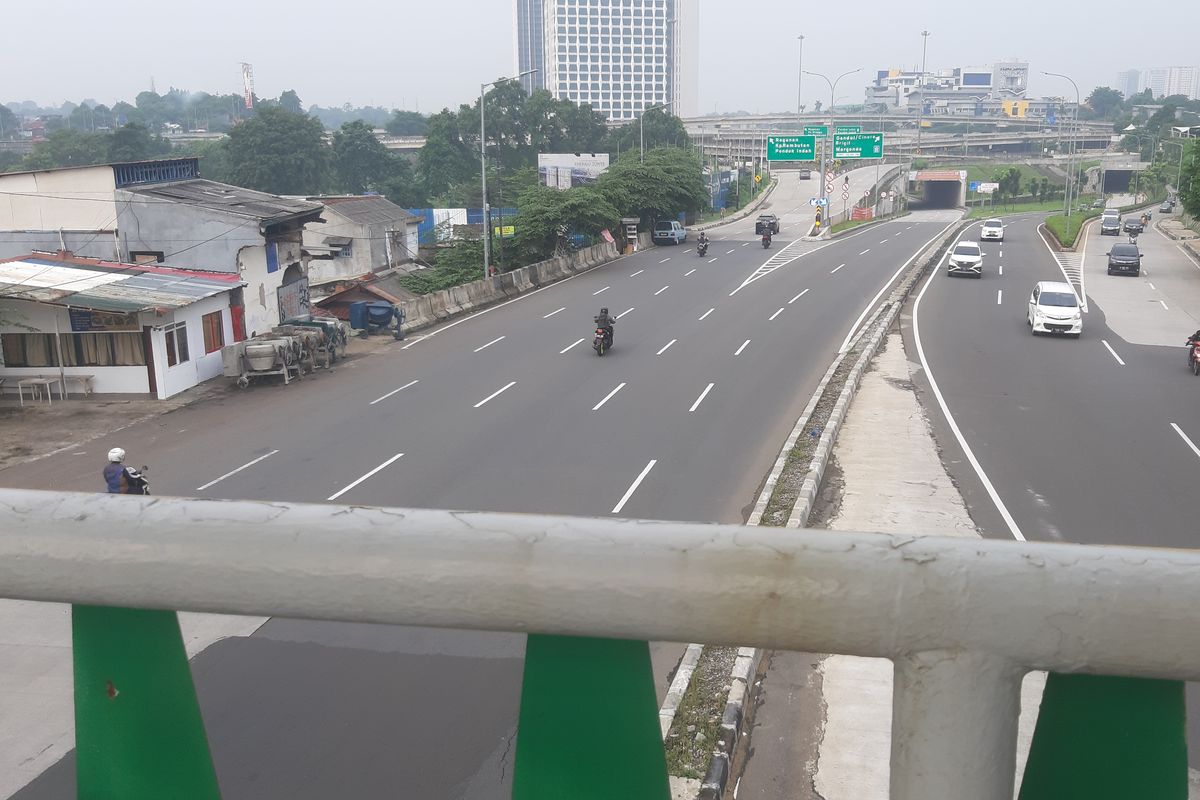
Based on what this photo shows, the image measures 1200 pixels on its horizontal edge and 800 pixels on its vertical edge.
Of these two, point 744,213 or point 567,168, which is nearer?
point 567,168

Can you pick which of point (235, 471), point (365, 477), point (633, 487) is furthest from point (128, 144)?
point (633, 487)

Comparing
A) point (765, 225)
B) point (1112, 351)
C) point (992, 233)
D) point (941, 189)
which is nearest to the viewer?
point (1112, 351)

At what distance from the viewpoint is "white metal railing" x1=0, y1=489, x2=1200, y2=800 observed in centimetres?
132

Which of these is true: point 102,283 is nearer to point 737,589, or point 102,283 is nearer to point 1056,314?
point 1056,314

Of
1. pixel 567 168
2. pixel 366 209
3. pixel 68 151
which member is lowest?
pixel 366 209

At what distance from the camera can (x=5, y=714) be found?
259 cm

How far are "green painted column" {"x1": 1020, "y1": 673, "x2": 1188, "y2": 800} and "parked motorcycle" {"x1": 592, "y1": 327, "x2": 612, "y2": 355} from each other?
1012 inches

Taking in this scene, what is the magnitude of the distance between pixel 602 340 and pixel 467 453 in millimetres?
9416

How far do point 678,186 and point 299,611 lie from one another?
55148mm

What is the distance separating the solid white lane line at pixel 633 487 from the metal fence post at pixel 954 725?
539 inches

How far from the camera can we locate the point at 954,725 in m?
1.38

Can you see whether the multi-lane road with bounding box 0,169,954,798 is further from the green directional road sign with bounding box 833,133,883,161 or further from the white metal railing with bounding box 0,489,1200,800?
the green directional road sign with bounding box 833,133,883,161

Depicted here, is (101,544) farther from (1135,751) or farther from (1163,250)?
(1163,250)

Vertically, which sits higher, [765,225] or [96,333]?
[96,333]
